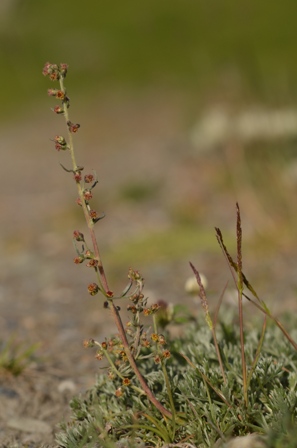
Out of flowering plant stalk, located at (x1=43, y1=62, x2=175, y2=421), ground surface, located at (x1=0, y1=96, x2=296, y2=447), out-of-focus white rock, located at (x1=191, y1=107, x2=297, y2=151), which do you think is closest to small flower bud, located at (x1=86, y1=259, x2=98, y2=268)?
flowering plant stalk, located at (x1=43, y1=62, x2=175, y2=421)

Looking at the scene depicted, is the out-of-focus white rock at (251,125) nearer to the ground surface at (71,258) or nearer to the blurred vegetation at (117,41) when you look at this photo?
the ground surface at (71,258)

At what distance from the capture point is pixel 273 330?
405 cm

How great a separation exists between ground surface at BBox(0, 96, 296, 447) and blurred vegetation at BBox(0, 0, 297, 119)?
43.0ft

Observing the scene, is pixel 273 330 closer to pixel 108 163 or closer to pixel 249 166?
pixel 249 166

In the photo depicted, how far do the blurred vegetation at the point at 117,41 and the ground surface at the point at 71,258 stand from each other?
43.0 feet

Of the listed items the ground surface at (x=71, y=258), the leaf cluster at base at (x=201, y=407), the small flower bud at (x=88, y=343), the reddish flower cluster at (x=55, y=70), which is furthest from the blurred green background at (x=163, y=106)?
the reddish flower cluster at (x=55, y=70)

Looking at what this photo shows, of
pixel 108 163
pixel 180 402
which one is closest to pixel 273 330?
pixel 180 402

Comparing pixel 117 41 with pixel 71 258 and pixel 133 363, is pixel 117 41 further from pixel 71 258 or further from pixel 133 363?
pixel 133 363

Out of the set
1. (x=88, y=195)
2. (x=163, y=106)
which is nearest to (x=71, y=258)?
(x=88, y=195)

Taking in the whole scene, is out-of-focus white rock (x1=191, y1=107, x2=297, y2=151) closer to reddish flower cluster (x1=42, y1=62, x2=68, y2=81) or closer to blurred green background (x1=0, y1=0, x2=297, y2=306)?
blurred green background (x1=0, y1=0, x2=297, y2=306)

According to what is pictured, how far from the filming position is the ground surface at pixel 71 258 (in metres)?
4.23

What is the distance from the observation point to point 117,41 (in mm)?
35000

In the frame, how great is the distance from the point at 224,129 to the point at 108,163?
8.07 meters

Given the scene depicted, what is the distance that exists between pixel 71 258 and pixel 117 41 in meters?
28.4
